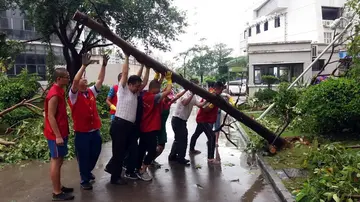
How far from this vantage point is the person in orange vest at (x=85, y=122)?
15.8 ft

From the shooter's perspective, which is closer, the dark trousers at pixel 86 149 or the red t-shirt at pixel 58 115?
the red t-shirt at pixel 58 115

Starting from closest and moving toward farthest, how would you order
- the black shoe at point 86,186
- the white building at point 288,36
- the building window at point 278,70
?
the black shoe at point 86,186 → the white building at point 288,36 → the building window at point 278,70

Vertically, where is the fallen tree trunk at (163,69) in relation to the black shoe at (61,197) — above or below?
above

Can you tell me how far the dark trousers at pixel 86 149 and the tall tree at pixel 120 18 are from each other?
29.4 ft

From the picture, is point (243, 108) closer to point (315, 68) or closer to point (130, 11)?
point (130, 11)

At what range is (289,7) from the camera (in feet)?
123

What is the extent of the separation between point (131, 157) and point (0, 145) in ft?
12.1

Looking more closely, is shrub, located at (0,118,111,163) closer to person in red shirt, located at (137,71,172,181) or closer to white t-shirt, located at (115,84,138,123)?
person in red shirt, located at (137,71,172,181)

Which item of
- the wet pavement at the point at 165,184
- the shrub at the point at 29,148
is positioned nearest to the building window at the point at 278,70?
the wet pavement at the point at 165,184

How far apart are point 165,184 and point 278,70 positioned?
62.5ft

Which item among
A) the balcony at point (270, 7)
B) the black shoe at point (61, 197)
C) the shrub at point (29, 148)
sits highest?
the balcony at point (270, 7)

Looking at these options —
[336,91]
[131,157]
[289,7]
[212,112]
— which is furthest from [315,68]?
[131,157]

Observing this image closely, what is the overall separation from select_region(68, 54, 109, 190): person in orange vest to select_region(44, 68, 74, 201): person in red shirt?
0.18 meters

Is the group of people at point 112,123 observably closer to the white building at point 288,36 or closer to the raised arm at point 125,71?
the raised arm at point 125,71
